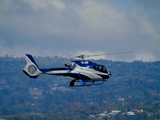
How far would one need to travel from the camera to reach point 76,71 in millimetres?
52906

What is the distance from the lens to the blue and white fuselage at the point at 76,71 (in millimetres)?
52375

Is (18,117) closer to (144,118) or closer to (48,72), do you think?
(144,118)

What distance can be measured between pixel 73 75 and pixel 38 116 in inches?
5647

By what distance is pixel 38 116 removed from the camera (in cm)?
19450

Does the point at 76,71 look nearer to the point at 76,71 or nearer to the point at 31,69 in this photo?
the point at 76,71

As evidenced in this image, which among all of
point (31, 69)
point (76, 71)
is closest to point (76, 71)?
point (76, 71)

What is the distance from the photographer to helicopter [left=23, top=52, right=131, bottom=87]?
5234 centimetres

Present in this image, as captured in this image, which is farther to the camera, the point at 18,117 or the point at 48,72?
the point at 18,117

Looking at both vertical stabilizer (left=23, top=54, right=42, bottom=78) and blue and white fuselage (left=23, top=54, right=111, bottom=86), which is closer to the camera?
vertical stabilizer (left=23, top=54, right=42, bottom=78)

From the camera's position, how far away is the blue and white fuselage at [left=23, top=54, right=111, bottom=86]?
2062 inches

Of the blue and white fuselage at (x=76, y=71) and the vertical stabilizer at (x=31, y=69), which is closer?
the vertical stabilizer at (x=31, y=69)

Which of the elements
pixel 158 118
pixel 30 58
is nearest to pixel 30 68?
pixel 30 58

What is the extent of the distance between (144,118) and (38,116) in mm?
36924

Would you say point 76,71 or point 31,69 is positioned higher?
point 31,69
